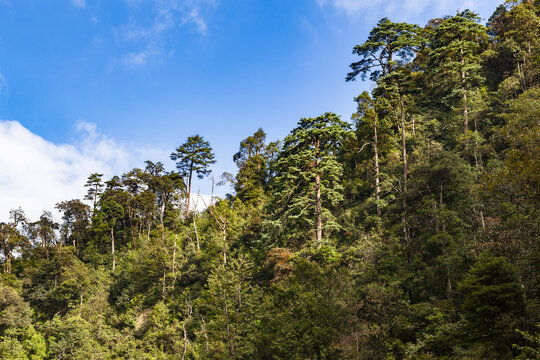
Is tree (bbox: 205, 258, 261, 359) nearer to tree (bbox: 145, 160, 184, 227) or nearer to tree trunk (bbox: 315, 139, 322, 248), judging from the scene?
tree trunk (bbox: 315, 139, 322, 248)

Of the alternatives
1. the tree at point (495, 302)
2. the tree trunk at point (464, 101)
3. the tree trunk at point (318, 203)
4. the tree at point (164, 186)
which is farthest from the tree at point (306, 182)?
the tree at point (164, 186)

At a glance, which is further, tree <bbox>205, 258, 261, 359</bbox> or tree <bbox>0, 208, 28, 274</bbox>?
tree <bbox>0, 208, 28, 274</bbox>

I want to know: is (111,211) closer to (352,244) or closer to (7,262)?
(7,262)

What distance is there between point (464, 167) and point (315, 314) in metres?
12.1

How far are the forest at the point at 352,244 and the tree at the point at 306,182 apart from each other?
0.17 metres

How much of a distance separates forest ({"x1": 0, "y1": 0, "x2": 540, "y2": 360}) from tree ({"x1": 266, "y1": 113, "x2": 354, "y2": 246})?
173mm

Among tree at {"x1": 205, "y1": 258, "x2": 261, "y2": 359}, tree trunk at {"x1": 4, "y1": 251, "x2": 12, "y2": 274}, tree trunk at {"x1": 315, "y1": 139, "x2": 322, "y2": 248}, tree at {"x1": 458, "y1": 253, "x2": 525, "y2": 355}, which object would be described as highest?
tree trunk at {"x1": 315, "y1": 139, "x2": 322, "y2": 248}

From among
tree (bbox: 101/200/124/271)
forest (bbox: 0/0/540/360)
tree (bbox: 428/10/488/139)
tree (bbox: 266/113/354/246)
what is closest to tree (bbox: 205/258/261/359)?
forest (bbox: 0/0/540/360)

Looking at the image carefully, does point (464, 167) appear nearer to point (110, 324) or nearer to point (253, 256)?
point (253, 256)

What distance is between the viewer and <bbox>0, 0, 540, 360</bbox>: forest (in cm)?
1238

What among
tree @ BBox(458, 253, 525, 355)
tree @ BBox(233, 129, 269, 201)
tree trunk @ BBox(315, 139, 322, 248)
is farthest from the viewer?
tree @ BBox(233, 129, 269, 201)

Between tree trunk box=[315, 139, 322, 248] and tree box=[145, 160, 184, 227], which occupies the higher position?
tree box=[145, 160, 184, 227]

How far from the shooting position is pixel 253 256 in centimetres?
2856

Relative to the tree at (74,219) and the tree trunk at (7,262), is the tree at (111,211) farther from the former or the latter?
the tree trunk at (7,262)
